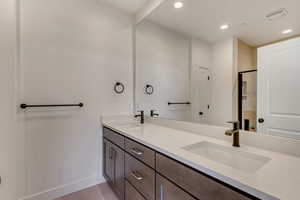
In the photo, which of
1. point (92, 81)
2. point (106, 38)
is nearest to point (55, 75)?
point (92, 81)

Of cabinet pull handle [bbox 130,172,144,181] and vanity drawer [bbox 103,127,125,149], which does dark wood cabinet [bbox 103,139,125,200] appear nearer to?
vanity drawer [bbox 103,127,125,149]

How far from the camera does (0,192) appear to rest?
1.42 meters

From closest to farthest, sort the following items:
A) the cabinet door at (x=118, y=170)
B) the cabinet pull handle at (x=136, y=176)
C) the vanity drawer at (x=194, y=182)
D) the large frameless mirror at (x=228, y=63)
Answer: the vanity drawer at (x=194, y=182)
the large frameless mirror at (x=228, y=63)
the cabinet pull handle at (x=136, y=176)
the cabinet door at (x=118, y=170)

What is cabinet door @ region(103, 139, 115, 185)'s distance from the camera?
1.77 metres

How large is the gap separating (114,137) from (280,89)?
156 centimetres

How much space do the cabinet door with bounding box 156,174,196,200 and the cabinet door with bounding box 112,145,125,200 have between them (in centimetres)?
59

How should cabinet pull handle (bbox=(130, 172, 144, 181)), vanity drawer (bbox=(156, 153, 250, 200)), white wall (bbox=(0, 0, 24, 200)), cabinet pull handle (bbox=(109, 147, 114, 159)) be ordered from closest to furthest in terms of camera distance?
vanity drawer (bbox=(156, 153, 250, 200)) → cabinet pull handle (bbox=(130, 172, 144, 181)) → white wall (bbox=(0, 0, 24, 200)) → cabinet pull handle (bbox=(109, 147, 114, 159))

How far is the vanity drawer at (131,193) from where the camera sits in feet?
4.08

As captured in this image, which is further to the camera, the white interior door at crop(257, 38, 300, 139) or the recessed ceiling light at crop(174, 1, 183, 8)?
the recessed ceiling light at crop(174, 1, 183, 8)

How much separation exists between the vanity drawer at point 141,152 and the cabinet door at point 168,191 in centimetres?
12

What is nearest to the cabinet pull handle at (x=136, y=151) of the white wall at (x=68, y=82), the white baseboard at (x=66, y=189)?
the white wall at (x=68, y=82)

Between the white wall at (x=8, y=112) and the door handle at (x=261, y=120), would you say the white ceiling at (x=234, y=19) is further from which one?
the white wall at (x=8, y=112)

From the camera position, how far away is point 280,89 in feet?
3.33

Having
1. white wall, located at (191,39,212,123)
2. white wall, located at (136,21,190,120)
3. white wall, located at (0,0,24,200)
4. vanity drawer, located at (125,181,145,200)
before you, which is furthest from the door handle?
white wall, located at (0,0,24,200)
